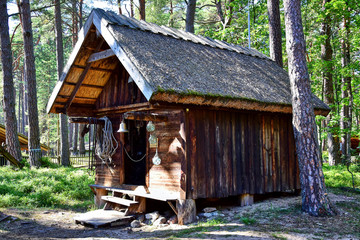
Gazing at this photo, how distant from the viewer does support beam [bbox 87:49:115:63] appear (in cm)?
772

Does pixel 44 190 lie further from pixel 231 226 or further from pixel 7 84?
pixel 231 226

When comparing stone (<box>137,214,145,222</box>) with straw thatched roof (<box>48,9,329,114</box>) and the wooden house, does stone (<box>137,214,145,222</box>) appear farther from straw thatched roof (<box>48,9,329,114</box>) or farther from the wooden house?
straw thatched roof (<box>48,9,329,114</box>)

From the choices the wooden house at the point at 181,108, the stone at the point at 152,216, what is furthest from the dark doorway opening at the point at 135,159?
the stone at the point at 152,216

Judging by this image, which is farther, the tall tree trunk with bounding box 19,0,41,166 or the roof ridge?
the tall tree trunk with bounding box 19,0,41,166

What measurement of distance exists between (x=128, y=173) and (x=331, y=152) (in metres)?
10.8

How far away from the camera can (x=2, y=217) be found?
7.86m

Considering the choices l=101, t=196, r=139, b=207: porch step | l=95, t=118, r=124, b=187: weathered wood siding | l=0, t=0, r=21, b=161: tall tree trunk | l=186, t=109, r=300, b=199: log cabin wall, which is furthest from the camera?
l=0, t=0, r=21, b=161: tall tree trunk

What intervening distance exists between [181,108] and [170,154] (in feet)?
3.50

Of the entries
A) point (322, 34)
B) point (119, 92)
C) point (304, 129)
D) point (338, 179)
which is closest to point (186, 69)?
point (119, 92)

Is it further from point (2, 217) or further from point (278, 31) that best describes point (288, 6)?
point (2, 217)

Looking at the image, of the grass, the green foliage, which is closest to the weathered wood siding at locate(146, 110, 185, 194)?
the green foliage

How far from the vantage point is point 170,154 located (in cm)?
753

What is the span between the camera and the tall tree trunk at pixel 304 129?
7.29 meters

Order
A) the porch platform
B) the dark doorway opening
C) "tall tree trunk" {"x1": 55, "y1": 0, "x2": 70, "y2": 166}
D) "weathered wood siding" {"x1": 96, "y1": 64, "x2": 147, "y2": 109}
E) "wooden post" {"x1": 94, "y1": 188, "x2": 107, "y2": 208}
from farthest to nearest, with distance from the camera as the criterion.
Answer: "tall tree trunk" {"x1": 55, "y1": 0, "x2": 70, "y2": 166} → "wooden post" {"x1": 94, "y1": 188, "x2": 107, "y2": 208} → the dark doorway opening → "weathered wood siding" {"x1": 96, "y1": 64, "x2": 147, "y2": 109} → the porch platform
